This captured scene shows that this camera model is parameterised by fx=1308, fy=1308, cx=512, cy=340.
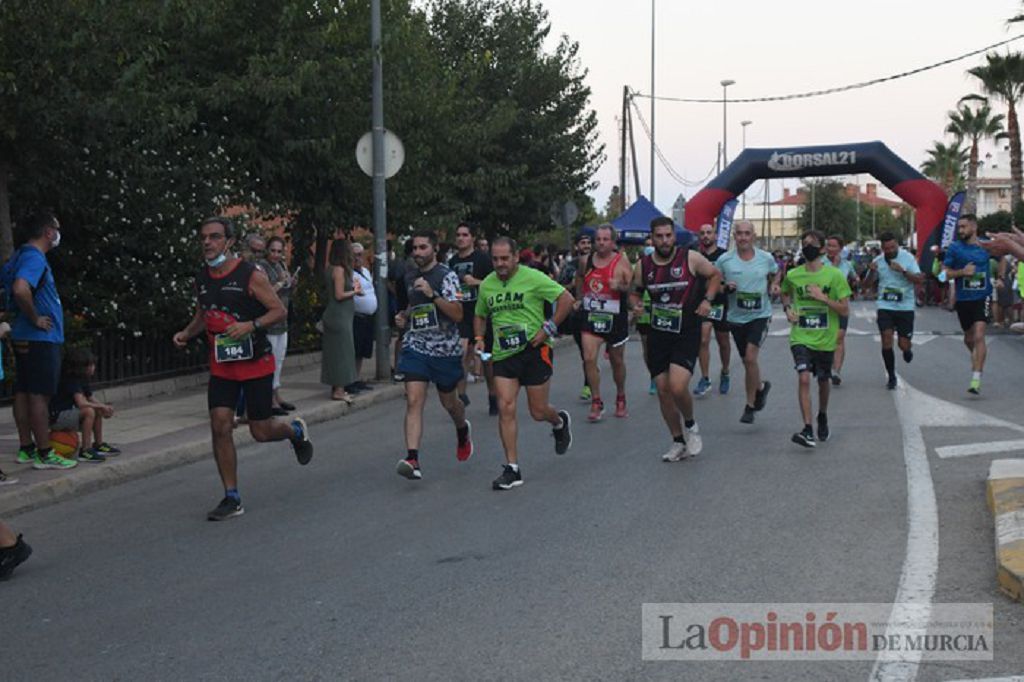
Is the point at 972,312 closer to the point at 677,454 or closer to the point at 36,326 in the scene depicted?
the point at 677,454

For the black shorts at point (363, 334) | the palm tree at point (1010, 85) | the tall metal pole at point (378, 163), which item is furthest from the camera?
the palm tree at point (1010, 85)

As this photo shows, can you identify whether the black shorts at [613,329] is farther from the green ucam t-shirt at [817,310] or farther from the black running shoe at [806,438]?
the black running shoe at [806,438]

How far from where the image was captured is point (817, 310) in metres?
11.1

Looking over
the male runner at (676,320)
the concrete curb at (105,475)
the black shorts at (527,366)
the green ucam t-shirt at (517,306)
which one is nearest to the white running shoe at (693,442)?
the male runner at (676,320)

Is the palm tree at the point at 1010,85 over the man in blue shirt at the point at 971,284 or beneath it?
over

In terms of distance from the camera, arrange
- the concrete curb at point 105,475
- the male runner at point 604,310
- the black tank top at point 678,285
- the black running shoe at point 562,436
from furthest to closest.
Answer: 1. the male runner at point 604,310
2. the black tank top at point 678,285
3. the black running shoe at point 562,436
4. the concrete curb at point 105,475

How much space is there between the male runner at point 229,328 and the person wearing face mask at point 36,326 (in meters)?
1.53

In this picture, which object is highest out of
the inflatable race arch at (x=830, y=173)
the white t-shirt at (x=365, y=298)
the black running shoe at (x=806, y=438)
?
the inflatable race arch at (x=830, y=173)

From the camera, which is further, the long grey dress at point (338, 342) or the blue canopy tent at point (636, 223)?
the blue canopy tent at point (636, 223)

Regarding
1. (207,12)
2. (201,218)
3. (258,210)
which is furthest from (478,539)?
(258,210)

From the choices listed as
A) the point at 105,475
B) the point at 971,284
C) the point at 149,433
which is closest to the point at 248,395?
the point at 105,475

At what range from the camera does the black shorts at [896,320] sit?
595 inches

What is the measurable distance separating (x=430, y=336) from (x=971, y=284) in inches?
287

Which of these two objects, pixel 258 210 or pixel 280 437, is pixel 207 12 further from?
pixel 280 437
